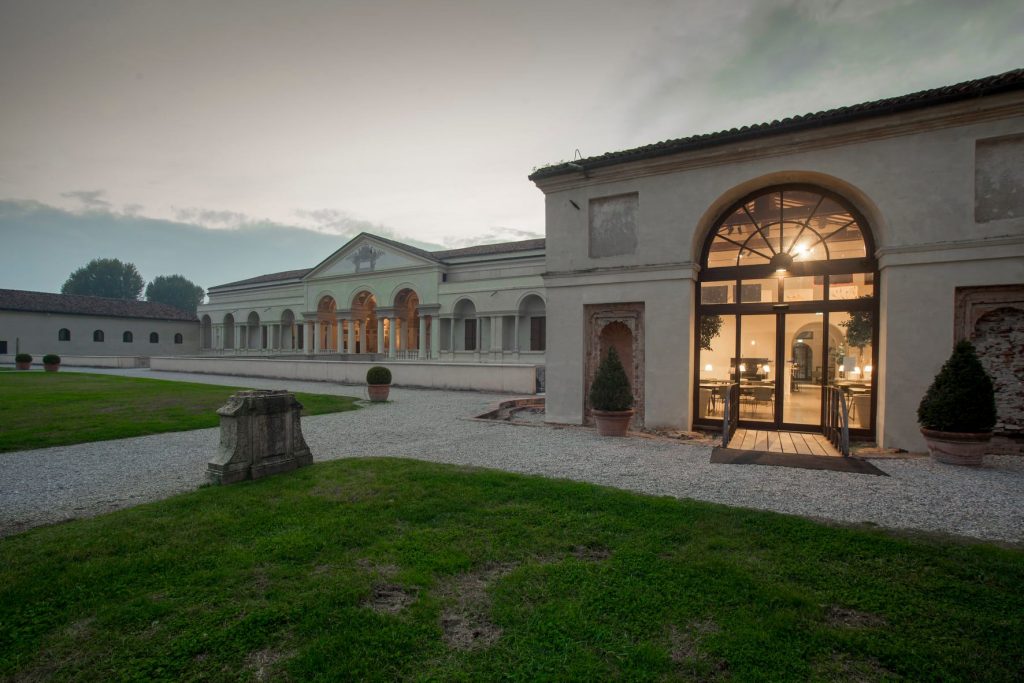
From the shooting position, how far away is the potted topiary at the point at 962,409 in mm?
7184

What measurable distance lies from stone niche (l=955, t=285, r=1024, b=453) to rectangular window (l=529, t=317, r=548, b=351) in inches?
917

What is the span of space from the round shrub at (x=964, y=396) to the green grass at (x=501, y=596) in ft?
14.1

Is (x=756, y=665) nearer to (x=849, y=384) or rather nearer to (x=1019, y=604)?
(x=1019, y=604)

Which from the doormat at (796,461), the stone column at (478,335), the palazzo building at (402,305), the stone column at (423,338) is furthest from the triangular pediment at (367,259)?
the doormat at (796,461)

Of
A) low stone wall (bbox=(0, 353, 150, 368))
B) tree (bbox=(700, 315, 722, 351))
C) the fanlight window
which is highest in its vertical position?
the fanlight window

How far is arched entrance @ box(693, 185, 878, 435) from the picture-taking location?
31.0ft

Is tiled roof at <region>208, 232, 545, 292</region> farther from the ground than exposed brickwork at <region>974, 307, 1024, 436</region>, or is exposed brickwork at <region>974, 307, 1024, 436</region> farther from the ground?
tiled roof at <region>208, 232, 545, 292</region>

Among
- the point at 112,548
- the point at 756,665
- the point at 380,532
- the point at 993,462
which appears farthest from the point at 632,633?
the point at 993,462

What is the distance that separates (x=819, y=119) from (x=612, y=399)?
6713 mm

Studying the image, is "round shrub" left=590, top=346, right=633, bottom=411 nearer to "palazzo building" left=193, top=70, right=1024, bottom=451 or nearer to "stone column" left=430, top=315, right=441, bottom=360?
"palazzo building" left=193, top=70, right=1024, bottom=451

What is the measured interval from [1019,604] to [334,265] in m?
41.1

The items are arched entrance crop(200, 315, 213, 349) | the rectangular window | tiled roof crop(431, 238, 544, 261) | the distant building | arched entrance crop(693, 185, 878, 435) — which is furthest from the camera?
arched entrance crop(200, 315, 213, 349)

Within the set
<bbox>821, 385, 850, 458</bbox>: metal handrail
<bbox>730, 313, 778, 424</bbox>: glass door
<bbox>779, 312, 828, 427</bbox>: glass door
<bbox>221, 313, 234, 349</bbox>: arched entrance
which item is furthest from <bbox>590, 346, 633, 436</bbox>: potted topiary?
<bbox>221, 313, 234, 349</bbox>: arched entrance

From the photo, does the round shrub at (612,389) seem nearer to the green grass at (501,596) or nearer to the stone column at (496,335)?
the green grass at (501,596)
